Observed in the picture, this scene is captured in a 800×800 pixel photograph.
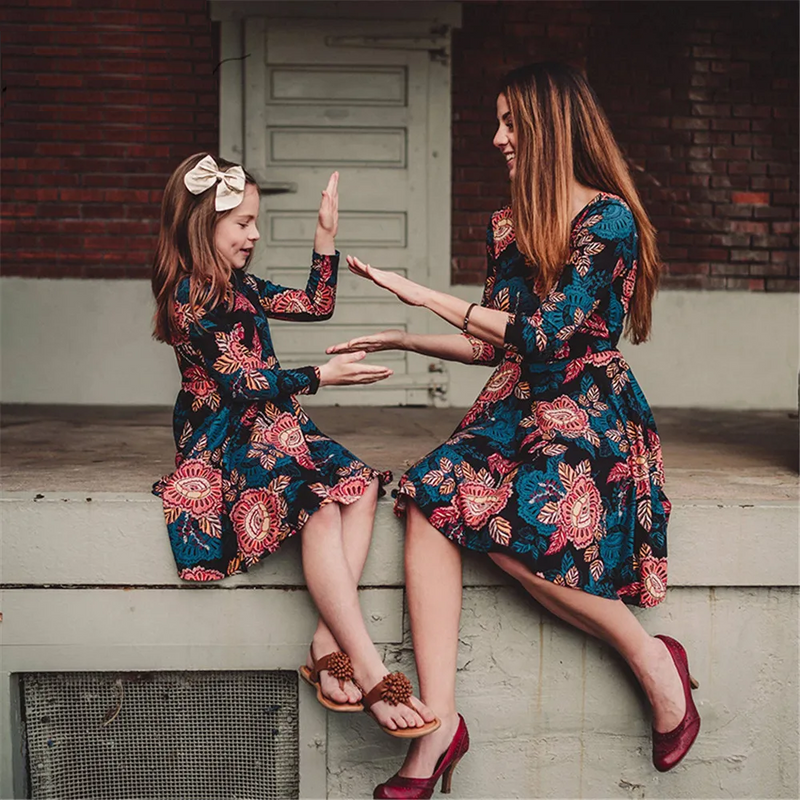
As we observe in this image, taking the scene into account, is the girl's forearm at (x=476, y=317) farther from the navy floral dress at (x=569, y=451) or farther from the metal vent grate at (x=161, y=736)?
the metal vent grate at (x=161, y=736)

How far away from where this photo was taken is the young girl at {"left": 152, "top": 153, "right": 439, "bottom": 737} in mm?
2629

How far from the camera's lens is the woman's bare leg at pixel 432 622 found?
2.58m

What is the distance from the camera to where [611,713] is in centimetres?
289

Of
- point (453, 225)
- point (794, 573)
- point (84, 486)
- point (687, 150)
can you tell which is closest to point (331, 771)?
point (84, 486)

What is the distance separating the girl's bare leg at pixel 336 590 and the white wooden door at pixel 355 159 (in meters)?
2.93

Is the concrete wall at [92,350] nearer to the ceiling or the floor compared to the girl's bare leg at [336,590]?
nearer to the ceiling

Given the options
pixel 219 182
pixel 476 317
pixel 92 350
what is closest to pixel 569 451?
pixel 476 317

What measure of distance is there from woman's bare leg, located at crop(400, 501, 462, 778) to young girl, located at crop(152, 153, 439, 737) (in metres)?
0.13

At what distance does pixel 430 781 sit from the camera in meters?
2.57

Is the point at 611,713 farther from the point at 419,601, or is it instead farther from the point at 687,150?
the point at 687,150

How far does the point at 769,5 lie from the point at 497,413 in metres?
4.36

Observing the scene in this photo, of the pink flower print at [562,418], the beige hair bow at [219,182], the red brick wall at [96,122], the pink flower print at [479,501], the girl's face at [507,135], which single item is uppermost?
the red brick wall at [96,122]

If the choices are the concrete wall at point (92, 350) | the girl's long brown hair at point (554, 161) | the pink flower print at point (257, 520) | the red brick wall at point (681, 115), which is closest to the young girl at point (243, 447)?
the pink flower print at point (257, 520)

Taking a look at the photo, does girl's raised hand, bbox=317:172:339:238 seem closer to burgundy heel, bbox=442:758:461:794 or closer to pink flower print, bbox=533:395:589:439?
pink flower print, bbox=533:395:589:439
